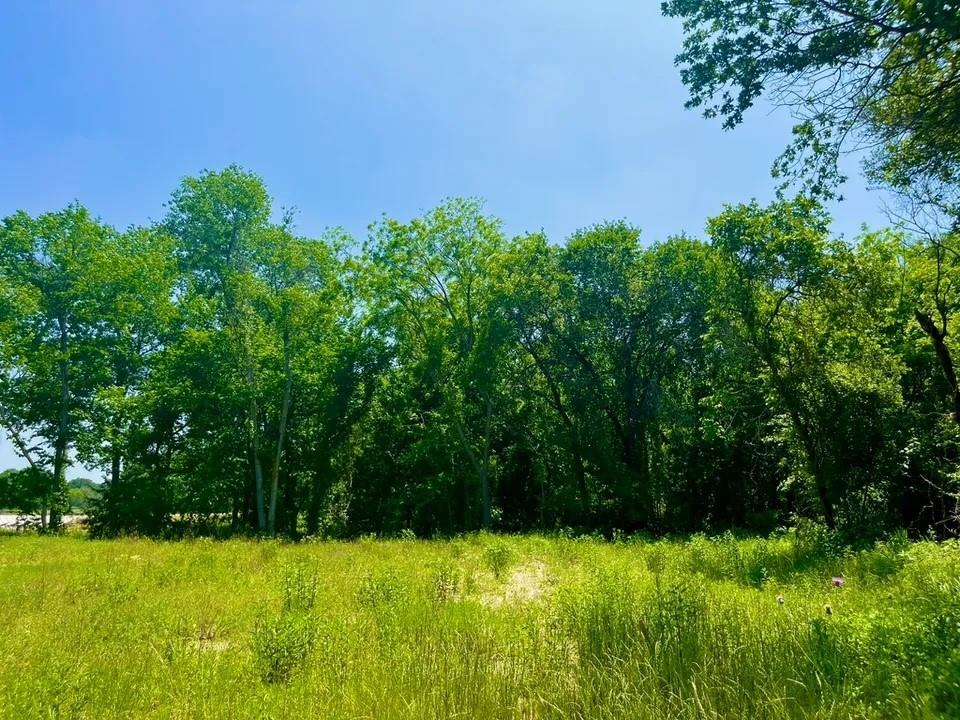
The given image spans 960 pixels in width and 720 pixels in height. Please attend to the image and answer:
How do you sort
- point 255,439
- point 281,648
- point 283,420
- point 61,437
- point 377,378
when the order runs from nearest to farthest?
1. point 281,648
2. point 283,420
3. point 255,439
4. point 61,437
5. point 377,378

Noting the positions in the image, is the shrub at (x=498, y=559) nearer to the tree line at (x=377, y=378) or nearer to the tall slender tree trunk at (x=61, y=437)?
the tree line at (x=377, y=378)

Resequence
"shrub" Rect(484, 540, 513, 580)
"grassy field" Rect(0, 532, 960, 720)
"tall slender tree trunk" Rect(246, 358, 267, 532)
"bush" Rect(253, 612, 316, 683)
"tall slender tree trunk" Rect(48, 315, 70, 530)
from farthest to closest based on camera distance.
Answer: "tall slender tree trunk" Rect(48, 315, 70, 530)
"tall slender tree trunk" Rect(246, 358, 267, 532)
"shrub" Rect(484, 540, 513, 580)
"bush" Rect(253, 612, 316, 683)
"grassy field" Rect(0, 532, 960, 720)

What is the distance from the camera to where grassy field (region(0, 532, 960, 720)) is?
385 cm

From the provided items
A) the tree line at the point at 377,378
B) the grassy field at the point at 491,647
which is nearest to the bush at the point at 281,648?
the grassy field at the point at 491,647

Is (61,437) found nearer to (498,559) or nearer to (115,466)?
(115,466)

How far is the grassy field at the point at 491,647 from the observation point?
385cm

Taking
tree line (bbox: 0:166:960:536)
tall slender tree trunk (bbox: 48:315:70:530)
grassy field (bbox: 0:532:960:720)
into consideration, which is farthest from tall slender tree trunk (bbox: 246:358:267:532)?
grassy field (bbox: 0:532:960:720)

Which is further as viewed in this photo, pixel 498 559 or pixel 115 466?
pixel 115 466

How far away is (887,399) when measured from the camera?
44.7ft

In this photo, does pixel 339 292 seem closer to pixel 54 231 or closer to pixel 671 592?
pixel 54 231

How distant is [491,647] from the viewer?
5227 millimetres

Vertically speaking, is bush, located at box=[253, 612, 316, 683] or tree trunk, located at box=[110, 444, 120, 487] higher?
tree trunk, located at box=[110, 444, 120, 487]

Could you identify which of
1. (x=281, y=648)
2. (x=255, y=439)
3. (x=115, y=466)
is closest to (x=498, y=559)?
(x=281, y=648)

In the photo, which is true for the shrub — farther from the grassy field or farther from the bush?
the bush
